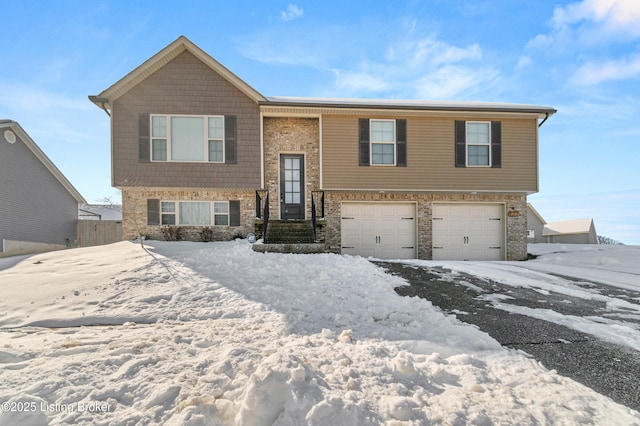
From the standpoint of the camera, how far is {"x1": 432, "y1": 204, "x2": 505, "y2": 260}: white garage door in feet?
35.3

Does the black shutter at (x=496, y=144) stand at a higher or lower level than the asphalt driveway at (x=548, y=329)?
higher

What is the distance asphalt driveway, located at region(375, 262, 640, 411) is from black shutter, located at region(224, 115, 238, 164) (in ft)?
22.4

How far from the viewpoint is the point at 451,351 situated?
9.32 ft

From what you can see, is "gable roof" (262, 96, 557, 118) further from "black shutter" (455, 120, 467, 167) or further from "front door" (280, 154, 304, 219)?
"front door" (280, 154, 304, 219)

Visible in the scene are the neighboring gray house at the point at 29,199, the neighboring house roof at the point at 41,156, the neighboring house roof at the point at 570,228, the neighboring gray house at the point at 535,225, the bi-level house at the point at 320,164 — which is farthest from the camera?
the neighboring house roof at the point at 570,228

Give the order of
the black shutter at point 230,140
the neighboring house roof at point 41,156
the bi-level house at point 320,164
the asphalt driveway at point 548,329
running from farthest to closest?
1. the neighboring house roof at point 41,156
2. the black shutter at point 230,140
3. the bi-level house at point 320,164
4. the asphalt driveway at point 548,329

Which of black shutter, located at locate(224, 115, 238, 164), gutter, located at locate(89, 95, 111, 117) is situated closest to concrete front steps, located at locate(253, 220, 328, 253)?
black shutter, located at locate(224, 115, 238, 164)

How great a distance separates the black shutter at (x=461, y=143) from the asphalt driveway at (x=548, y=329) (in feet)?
18.2

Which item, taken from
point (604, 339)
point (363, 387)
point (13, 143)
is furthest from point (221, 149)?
point (13, 143)

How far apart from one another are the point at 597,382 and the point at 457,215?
8.93 metres

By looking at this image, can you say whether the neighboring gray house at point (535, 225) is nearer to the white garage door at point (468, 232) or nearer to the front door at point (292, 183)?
the white garage door at point (468, 232)

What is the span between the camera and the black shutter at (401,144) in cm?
1048

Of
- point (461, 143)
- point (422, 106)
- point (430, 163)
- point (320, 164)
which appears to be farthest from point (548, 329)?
point (422, 106)

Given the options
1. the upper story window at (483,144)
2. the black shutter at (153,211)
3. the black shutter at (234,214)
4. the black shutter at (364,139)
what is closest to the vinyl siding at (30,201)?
the black shutter at (153,211)
